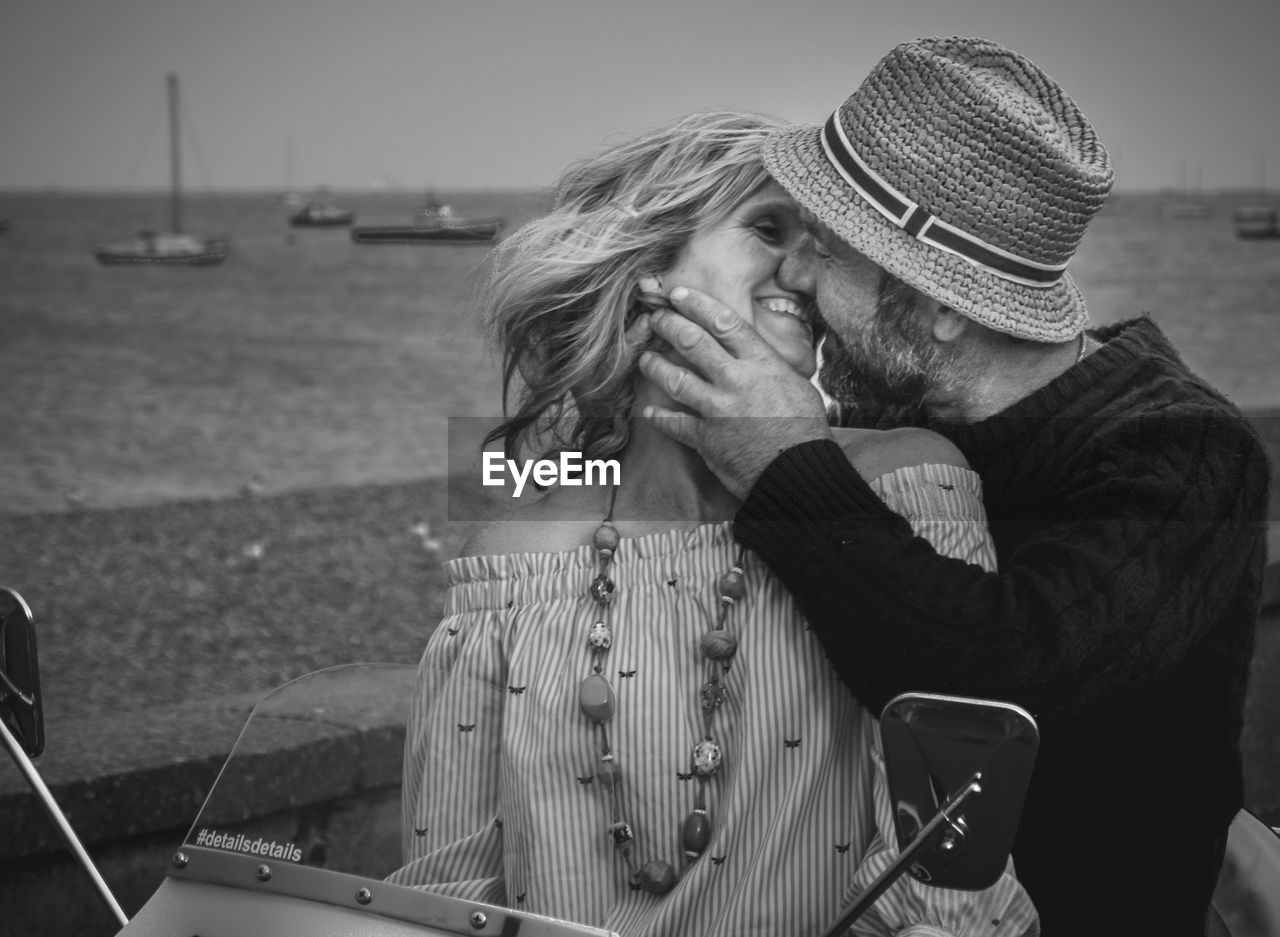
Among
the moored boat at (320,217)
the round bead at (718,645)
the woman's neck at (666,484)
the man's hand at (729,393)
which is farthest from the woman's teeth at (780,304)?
the moored boat at (320,217)

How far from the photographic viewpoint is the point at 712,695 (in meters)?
1.86

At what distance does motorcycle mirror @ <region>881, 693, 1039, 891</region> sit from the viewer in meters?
1.27

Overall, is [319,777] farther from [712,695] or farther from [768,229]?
[768,229]

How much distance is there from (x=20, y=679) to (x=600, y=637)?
75 cm

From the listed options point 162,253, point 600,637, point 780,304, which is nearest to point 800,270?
point 780,304

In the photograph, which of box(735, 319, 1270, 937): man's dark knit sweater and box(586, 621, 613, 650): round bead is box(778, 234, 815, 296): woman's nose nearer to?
box(735, 319, 1270, 937): man's dark knit sweater

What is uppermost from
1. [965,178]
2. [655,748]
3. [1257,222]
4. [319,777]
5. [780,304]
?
[965,178]

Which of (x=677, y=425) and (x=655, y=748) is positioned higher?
(x=677, y=425)

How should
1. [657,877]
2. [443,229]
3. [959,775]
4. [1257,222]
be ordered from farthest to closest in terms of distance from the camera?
[1257,222], [443,229], [657,877], [959,775]

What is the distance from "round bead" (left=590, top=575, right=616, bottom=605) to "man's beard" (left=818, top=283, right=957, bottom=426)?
49 cm

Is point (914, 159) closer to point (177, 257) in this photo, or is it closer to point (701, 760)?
point (701, 760)

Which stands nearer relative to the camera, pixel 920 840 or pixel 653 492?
pixel 920 840

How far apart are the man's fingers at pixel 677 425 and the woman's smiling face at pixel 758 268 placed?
19cm

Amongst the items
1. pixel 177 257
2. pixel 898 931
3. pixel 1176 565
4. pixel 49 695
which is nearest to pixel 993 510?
pixel 1176 565
